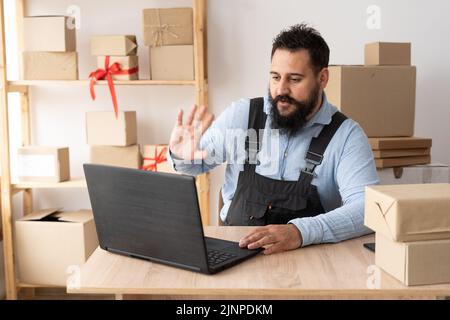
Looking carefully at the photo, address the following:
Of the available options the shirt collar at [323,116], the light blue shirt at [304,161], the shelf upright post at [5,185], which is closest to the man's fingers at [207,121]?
the light blue shirt at [304,161]

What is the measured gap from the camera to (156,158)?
10.1 ft

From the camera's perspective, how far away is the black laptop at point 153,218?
1.43 m

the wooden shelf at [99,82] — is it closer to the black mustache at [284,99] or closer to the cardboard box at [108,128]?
the cardboard box at [108,128]

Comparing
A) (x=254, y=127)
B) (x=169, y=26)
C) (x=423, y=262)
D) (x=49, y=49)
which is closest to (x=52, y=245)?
(x=49, y=49)

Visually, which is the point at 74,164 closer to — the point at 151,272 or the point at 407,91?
the point at 407,91

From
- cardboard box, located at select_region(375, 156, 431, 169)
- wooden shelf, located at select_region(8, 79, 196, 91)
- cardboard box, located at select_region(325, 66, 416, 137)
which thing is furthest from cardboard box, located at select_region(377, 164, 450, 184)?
wooden shelf, located at select_region(8, 79, 196, 91)

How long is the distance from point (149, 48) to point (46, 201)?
42.7 inches

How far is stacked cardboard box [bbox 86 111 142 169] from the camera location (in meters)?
3.04

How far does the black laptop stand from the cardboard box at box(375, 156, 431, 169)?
135 centimetres

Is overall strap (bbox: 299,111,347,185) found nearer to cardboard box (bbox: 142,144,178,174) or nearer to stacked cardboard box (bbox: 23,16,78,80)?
cardboard box (bbox: 142,144,178,174)

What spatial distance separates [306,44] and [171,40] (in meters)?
0.94

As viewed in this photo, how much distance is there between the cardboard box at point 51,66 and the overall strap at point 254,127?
44.9 inches

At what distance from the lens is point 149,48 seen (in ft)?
10.2

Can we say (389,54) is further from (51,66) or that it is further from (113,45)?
(51,66)
